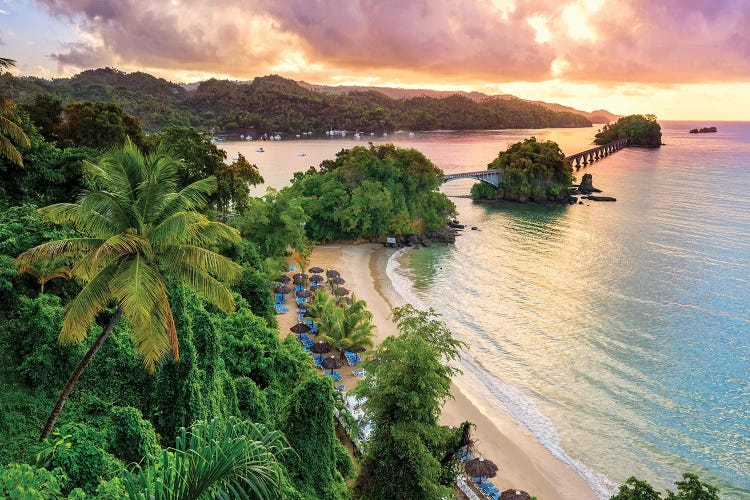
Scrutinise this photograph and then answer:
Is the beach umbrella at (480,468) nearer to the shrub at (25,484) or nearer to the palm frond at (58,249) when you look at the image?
the shrub at (25,484)

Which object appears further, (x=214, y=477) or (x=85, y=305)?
(x=85, y=305)

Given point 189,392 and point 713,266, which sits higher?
point 189,392

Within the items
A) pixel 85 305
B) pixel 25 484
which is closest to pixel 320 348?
pixel 85 305

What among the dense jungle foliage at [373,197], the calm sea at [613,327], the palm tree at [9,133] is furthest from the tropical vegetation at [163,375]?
the dense jungle foliage at [373,197]

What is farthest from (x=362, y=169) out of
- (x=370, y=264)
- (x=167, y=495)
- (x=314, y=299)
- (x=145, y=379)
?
(x=167, y=495)

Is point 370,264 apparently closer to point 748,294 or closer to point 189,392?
point 748,294

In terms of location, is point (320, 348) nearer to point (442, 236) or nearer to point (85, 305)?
point (85, 305)

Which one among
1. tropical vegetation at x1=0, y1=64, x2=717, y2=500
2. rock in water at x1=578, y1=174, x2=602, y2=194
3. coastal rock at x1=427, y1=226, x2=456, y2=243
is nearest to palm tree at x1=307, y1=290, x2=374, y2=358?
tropical vegetation at x1=0, y1=64, x2=717, y2=500
